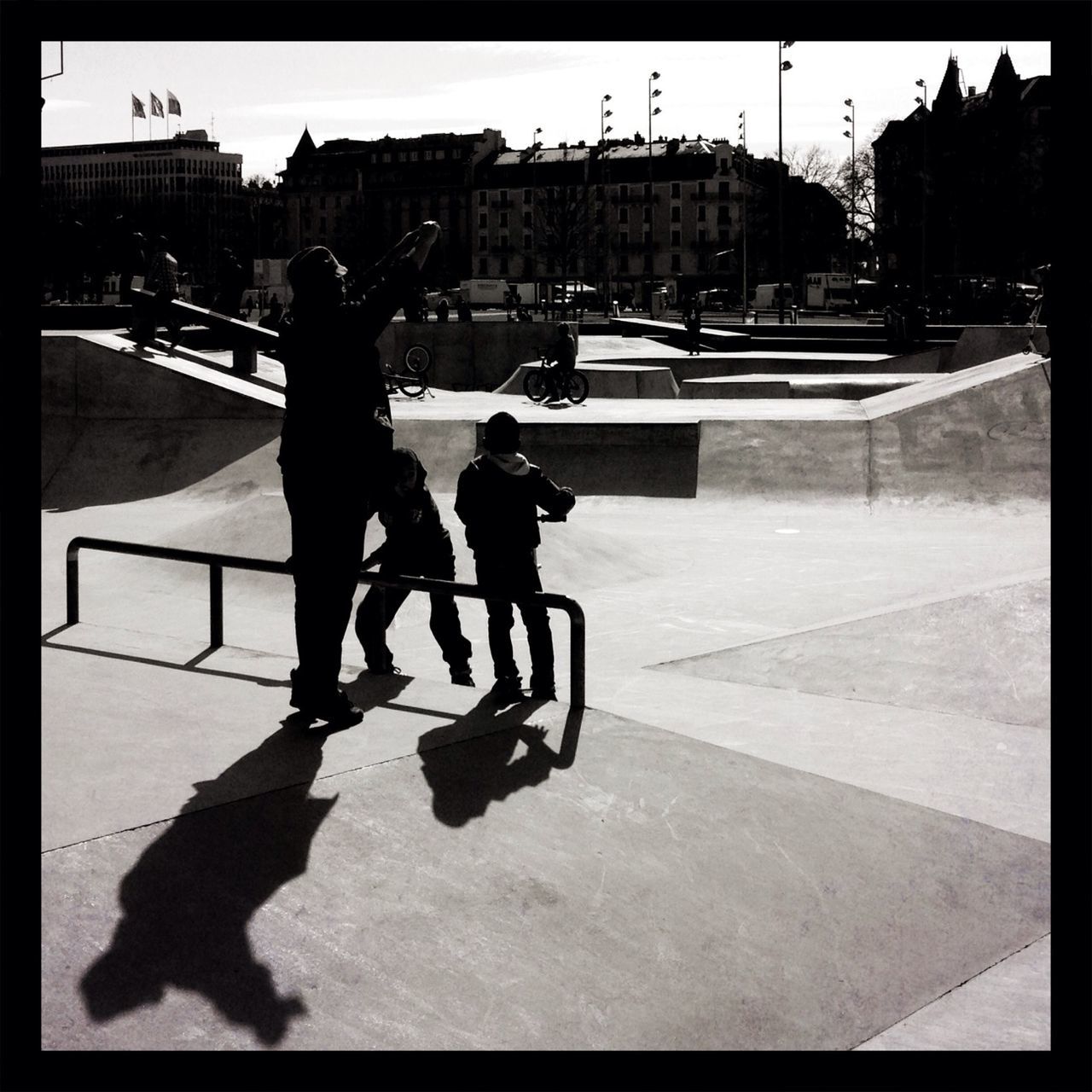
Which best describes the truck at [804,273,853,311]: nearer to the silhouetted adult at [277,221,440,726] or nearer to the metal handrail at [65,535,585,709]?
the metal handrail at [65,535,585,709]

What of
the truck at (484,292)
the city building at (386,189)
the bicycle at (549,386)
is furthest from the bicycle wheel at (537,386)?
the city building at (386,189)

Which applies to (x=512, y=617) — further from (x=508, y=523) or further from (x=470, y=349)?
(x=470, y=349)

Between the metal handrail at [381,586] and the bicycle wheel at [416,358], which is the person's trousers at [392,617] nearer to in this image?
the metal handrail at [381,586]

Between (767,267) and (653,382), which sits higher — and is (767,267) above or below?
above

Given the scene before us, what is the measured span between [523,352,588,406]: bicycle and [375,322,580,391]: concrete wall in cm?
1144

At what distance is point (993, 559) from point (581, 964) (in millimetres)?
9085

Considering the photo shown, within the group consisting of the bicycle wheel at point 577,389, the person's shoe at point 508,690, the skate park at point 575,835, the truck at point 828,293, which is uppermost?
the truck at point 828,293

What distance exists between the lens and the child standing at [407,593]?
251 inches

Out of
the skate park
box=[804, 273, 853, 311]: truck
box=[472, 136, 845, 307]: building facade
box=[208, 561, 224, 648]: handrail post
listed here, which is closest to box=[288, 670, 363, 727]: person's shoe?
the skate park

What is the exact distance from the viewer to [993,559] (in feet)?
38.9

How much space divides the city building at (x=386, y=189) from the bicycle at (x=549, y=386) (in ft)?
362

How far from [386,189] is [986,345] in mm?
121358
